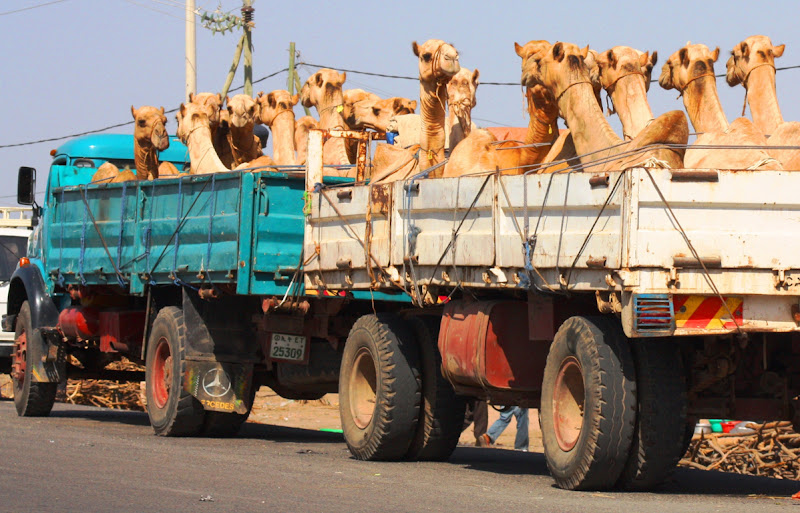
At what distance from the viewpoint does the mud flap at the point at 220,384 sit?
14250 millimetres

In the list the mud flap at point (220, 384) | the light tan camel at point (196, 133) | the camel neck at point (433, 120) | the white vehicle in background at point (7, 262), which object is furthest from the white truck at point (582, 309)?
the white vehicle in background at point (7, 262)

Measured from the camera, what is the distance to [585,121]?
Answer: 1187cm

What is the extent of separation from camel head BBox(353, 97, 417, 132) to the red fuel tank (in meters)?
5.59

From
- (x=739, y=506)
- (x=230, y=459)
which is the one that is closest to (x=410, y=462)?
(x=230, y=459)

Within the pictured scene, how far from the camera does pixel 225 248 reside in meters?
13.8

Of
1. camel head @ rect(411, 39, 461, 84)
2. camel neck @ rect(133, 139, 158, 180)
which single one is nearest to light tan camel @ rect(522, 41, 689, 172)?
camel head @ rect(411, 39, 461, 84)

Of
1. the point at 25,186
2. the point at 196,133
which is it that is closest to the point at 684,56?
the point at 196,133

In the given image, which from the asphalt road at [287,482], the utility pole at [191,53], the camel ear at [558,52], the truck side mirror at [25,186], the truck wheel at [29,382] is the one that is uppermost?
the utility pole at [191,53]

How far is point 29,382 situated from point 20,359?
26.0 inches

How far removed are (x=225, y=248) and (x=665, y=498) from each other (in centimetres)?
571

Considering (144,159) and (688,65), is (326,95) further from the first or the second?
(688,65)

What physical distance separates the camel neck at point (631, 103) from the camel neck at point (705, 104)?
2.01 feet

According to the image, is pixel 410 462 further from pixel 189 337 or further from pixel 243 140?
pixel 243 140

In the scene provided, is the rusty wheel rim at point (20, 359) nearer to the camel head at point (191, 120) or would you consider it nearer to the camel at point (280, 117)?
the camel head at point (191, 120)
